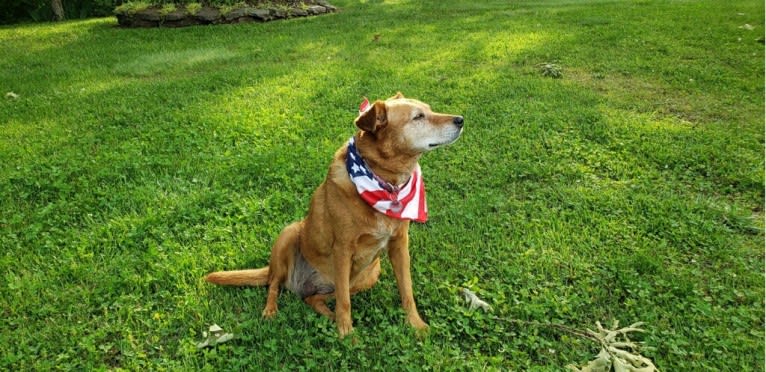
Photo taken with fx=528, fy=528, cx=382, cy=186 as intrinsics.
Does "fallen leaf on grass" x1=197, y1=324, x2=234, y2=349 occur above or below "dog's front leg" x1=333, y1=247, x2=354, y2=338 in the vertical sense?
below

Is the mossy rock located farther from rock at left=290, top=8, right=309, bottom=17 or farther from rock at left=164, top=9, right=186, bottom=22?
rock at left=290, top=8, right=309, bottom=17

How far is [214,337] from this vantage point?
10.8ft

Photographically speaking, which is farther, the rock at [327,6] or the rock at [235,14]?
the rock at [327,6]

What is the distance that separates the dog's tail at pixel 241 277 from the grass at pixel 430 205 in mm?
78

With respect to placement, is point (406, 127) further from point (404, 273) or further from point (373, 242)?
point (404, 273)

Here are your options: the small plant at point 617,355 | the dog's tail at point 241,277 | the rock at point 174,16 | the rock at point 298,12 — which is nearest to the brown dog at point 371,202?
the dog's tail at point 241,277

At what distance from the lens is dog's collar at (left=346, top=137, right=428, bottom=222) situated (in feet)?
10.4

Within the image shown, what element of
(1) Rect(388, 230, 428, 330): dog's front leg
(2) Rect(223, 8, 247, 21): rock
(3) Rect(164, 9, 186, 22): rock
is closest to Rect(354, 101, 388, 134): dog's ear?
(1) Rect(388, 230, 428, 330): dog's front leg

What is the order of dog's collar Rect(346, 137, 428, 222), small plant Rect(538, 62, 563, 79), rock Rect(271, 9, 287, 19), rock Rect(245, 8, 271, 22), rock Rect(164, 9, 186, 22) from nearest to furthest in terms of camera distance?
dog's collar Rect(346, 137, 428, 222) → small plant Rect(538, 62, 563, 79) → rock Rect(164, 9, 186, 22) → rock Rect(245, 8, 271, 22) → rock Rect(271, 9, 287, 19)

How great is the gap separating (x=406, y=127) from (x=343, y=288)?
1.08 meters

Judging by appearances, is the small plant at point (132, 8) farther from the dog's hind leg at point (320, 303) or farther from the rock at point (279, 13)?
the dog's hind leg at point (320, 303)

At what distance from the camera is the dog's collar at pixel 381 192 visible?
3168mm

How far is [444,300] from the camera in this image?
3.62m

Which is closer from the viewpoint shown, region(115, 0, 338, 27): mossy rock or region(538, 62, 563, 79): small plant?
region(538, 62, 563, 79): small plant
